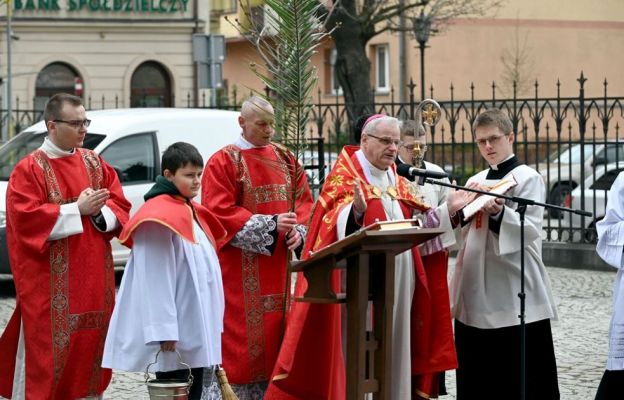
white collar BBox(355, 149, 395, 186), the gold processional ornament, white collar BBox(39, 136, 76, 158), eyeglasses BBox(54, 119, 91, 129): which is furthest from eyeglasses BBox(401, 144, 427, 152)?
white collar BBox(39, 136, 76, 158)

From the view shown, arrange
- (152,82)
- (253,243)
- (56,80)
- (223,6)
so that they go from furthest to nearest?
(223,6)
(152,82)
(56,80)
(253,243)

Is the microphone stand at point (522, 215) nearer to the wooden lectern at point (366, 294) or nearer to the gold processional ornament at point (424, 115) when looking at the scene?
the gold processional ornament at point (424, 115)

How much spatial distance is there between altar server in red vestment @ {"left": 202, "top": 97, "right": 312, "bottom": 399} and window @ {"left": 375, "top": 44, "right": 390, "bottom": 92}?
34.6 meters

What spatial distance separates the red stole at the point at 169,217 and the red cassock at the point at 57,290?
2.88ft

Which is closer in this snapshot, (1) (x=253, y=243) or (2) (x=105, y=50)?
→ (1) (x=253, y=243)

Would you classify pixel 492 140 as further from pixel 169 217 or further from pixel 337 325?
pixel 169 217

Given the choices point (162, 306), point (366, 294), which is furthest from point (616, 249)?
point (162, 306)

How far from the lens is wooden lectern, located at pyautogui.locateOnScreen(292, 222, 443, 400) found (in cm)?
655

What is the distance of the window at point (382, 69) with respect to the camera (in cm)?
4291

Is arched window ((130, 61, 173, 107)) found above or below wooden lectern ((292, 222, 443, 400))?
above

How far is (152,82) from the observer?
1766 inches

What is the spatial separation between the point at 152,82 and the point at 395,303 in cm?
3801

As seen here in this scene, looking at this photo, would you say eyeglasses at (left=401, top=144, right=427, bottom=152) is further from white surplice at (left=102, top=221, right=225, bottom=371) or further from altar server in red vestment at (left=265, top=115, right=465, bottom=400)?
white surplice at (left=102, top=221, right=225, bottom=371)

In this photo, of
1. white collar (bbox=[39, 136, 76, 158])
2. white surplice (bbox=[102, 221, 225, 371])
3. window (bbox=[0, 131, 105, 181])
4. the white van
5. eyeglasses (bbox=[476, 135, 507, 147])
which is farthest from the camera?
window (bbox=[0, 131, 105, 181])
